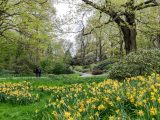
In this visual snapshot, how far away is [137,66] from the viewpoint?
1435 centimetres

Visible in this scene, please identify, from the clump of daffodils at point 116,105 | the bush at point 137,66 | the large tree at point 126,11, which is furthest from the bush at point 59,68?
the clump of daffodils at point 116,105

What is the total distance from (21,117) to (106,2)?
12.1 meters

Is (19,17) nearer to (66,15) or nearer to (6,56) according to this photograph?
(66,15)

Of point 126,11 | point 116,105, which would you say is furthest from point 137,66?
point 116,105

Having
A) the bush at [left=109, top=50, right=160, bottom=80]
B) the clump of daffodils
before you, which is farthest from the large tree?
the clump of daffodils

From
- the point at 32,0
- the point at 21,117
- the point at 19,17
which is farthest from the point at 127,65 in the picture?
the point at 19,17

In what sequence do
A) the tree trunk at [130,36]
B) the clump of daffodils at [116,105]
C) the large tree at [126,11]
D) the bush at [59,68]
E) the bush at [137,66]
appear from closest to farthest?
the clump of daffodils at [116,105] < the bush at [137,66] < the large tree at [126,11] < the tree trunk at [130,36] < the bush at [59,68]

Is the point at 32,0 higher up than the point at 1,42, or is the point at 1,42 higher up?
the point at 32,0

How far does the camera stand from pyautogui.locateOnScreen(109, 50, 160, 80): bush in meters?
14.2

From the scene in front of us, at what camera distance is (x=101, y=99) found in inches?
293

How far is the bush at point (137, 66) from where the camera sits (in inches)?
559

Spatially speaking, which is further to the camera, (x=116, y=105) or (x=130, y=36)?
(x=130, y=36)

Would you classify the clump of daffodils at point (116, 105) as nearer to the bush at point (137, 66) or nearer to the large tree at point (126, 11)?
the bush at point (137, 66)

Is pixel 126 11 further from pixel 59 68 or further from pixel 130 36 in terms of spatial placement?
pixel 59 68
